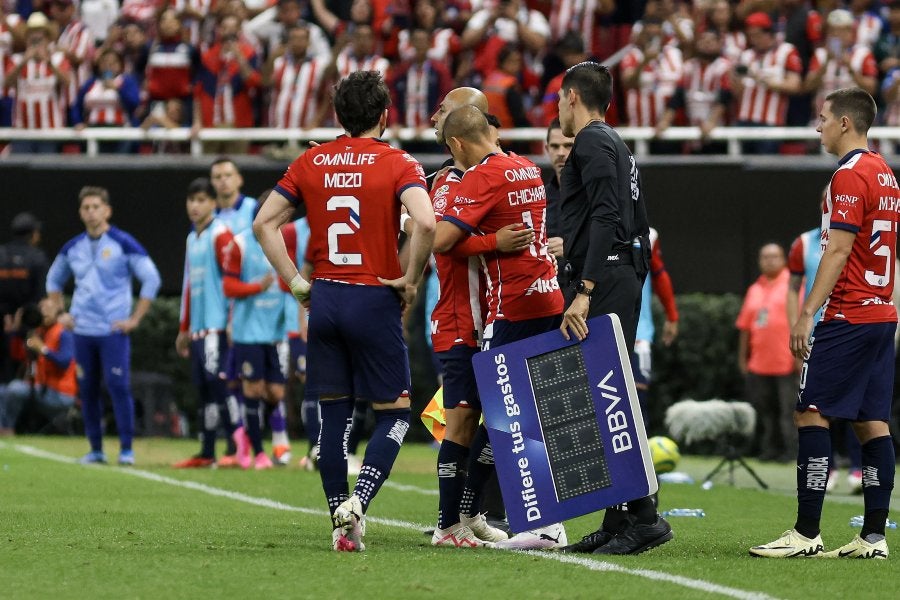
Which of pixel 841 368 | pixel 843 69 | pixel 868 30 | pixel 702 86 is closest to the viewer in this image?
pixel 841 368

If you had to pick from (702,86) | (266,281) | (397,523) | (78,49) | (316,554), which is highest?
(78,49)

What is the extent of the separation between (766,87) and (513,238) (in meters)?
11.6

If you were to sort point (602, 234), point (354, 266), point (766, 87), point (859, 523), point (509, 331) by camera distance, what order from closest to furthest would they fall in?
point (602, 234) < point (354, 266) < point (509, 331) < point (859, 523) < point (766, 87)

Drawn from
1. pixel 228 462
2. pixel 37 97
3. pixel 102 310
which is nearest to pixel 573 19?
pixel 37 97

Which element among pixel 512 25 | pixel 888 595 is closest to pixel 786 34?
pixel 512 25

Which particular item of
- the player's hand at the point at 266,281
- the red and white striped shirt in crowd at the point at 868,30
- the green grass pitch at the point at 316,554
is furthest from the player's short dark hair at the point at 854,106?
the red and white striped shirt in crowd at the point at 868,30

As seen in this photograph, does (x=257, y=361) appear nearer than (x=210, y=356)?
Yes

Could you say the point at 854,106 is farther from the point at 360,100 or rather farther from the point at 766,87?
the point at 766,87

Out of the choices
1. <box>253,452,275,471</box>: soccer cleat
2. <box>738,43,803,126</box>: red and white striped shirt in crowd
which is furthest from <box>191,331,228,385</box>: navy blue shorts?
<box>738,43,803,126</box>: red and white striped shirt in crowd

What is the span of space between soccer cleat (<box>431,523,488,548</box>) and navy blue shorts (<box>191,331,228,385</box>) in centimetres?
640

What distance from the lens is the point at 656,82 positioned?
64.3 feet

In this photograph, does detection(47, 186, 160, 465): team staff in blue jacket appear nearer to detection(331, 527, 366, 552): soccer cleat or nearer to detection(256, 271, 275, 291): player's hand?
detection(256, 271, 275, 291): player's hand

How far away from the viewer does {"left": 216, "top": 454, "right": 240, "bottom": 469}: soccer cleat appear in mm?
14562

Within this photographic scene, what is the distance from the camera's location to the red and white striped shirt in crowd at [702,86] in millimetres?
19359
